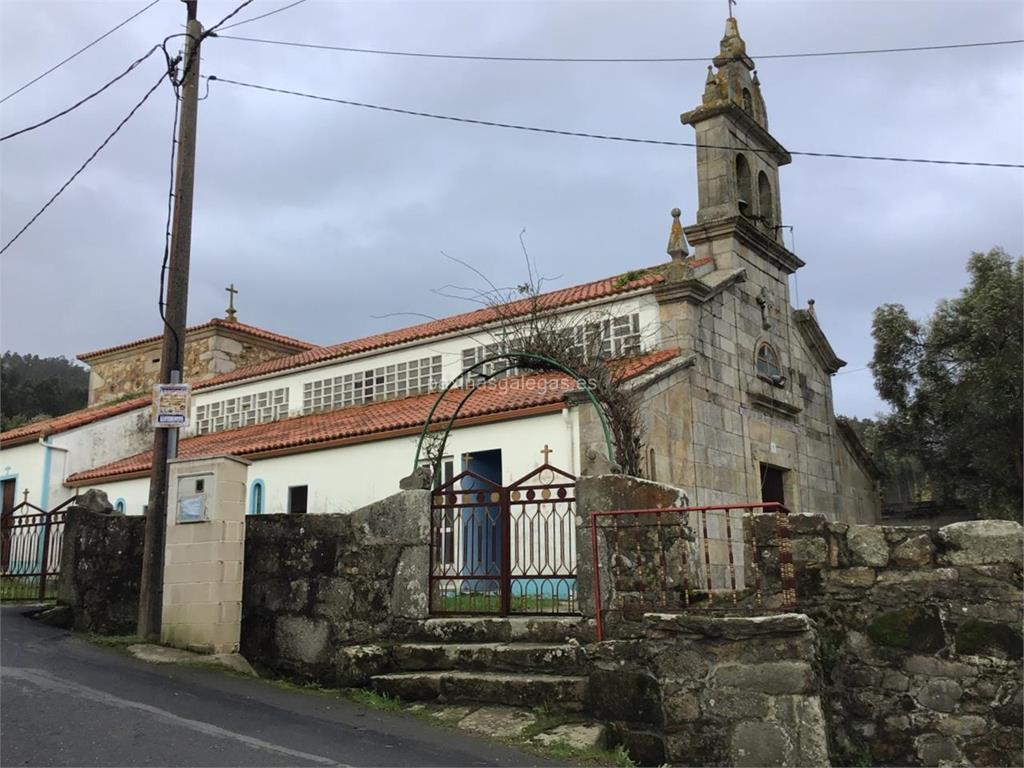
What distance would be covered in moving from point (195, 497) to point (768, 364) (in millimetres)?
12279

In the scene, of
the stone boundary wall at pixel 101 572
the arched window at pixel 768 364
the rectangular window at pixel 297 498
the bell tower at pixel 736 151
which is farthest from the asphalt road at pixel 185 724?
the bell tower at pixel 736 151

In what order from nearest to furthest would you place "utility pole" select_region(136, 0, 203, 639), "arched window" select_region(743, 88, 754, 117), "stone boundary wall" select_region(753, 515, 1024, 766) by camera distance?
"stone boundary wall" select_region(753, 515, 1024, 766) → "utility pole" select_region(136, 0, 203, 639) → "arched window" select_region(743, 88, 754, 117)

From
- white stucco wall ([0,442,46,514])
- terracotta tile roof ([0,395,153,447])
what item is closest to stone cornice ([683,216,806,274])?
terracotta tile roof ([0,395,153,447])

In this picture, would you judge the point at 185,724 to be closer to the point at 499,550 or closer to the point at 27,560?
the point at 499,550

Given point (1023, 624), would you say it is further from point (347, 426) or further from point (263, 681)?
point (347, 426)

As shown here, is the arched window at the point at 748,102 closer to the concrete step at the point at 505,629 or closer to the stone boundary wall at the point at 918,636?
the stone boundary wall at the point at 918,636

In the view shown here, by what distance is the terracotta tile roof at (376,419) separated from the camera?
45.6 ft

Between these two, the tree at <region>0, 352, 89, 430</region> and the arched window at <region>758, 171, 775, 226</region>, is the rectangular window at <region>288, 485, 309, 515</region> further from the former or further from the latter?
the tree at <region>0, 352, 89, 430</region>

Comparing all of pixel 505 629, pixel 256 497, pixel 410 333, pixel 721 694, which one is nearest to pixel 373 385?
pixel 410 333

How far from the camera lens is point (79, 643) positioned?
8.56 meters

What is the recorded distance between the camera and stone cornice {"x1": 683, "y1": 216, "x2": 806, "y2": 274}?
55.3 ft

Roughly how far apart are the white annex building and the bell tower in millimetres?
42

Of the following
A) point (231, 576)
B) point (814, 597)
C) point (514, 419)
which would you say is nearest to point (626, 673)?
point (814, 597)

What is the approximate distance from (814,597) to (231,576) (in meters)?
5.25
